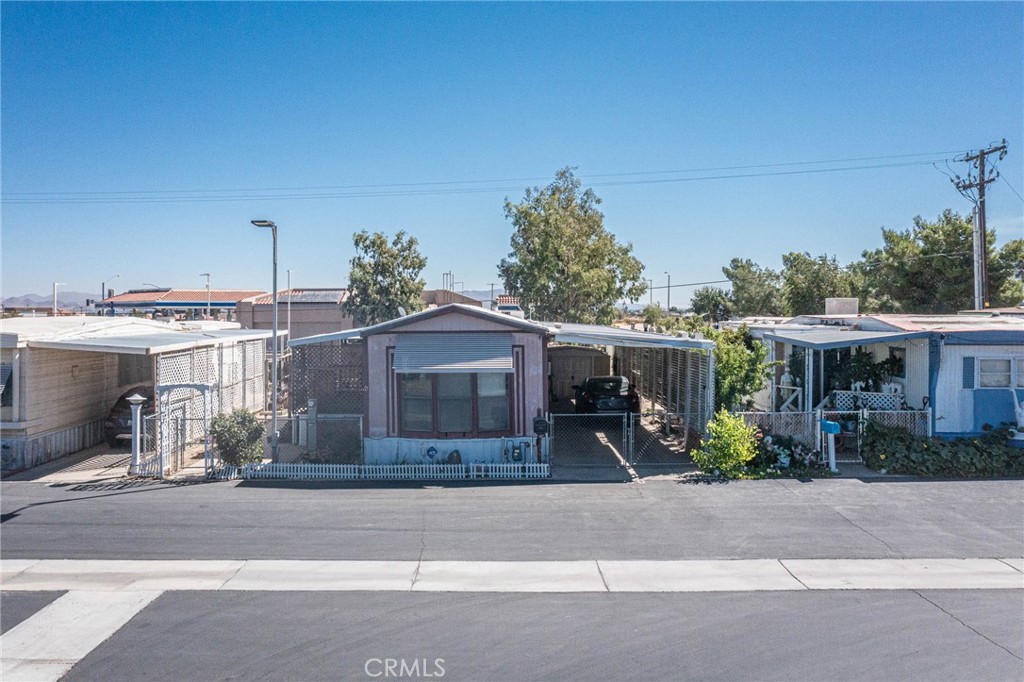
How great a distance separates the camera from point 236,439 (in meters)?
13.9

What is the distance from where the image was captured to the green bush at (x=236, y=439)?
13953 millimetres

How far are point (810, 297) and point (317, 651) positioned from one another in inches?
1365

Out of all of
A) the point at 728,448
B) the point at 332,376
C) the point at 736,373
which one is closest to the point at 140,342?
the point at 332,376

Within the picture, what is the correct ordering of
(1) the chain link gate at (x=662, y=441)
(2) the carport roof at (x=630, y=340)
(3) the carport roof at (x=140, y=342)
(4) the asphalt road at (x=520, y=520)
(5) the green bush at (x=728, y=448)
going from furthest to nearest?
(1) the chain link gate at (x=662, y=441)
(3) the carport roof at (x=140, y=342)
(2) the carport roof at (x=630, y=340)
(5) the green bush at (x=728, y=448)
(4) the asphalt road at (x=520, y=520)

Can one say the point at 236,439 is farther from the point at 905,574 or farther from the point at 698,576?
the point at 905,574

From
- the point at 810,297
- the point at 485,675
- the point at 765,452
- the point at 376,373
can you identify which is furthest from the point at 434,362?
the point at 810,297

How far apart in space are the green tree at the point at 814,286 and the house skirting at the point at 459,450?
26356 mm

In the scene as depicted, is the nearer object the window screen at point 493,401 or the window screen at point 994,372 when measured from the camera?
the window screen at point 493,401

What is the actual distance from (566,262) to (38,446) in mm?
17252

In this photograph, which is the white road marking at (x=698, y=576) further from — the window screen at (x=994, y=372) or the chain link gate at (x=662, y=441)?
the window screen at (x=994, y=372)

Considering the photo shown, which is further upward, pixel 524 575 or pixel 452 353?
pixel 452 353

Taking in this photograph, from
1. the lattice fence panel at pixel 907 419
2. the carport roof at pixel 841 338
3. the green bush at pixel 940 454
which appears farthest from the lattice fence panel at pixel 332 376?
the lattice fence panel at pixel 907 419

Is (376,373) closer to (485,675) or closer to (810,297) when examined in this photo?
(485,675)

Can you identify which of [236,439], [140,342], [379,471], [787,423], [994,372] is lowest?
[379,471]
